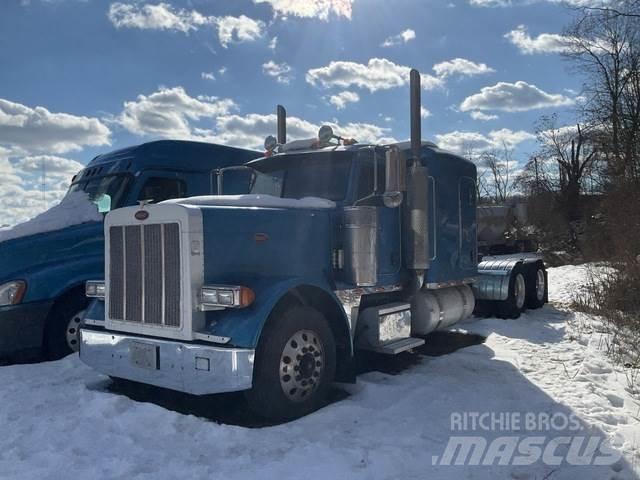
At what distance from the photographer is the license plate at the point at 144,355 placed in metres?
4.45

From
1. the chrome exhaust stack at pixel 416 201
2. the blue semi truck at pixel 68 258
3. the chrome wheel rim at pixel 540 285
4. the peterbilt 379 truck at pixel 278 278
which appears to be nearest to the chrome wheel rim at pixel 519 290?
the chrome wheel rim at pixel 540 285

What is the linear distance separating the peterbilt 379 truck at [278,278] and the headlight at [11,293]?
168cm

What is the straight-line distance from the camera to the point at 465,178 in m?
7.98

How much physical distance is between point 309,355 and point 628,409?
117 inches

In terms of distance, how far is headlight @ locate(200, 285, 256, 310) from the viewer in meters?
4.20

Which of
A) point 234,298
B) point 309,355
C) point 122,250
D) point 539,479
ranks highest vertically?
point 122,250

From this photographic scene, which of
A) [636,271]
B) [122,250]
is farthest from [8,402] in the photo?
[636,271]

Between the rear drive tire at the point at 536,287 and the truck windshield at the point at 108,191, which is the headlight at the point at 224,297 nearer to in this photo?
the truck windshield at the point at 108,191

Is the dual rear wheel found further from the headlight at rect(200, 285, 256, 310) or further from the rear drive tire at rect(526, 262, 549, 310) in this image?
the headlight at rect(200, 285, 256, 310)

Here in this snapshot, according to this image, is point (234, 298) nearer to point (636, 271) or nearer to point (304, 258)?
point (304, 258)

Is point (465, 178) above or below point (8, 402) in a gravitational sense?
above

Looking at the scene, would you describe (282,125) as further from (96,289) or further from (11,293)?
(11,293)

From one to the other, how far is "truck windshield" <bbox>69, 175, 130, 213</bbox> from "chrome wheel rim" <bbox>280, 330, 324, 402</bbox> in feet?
13.2

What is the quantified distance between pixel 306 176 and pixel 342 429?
Result: 117 inches
